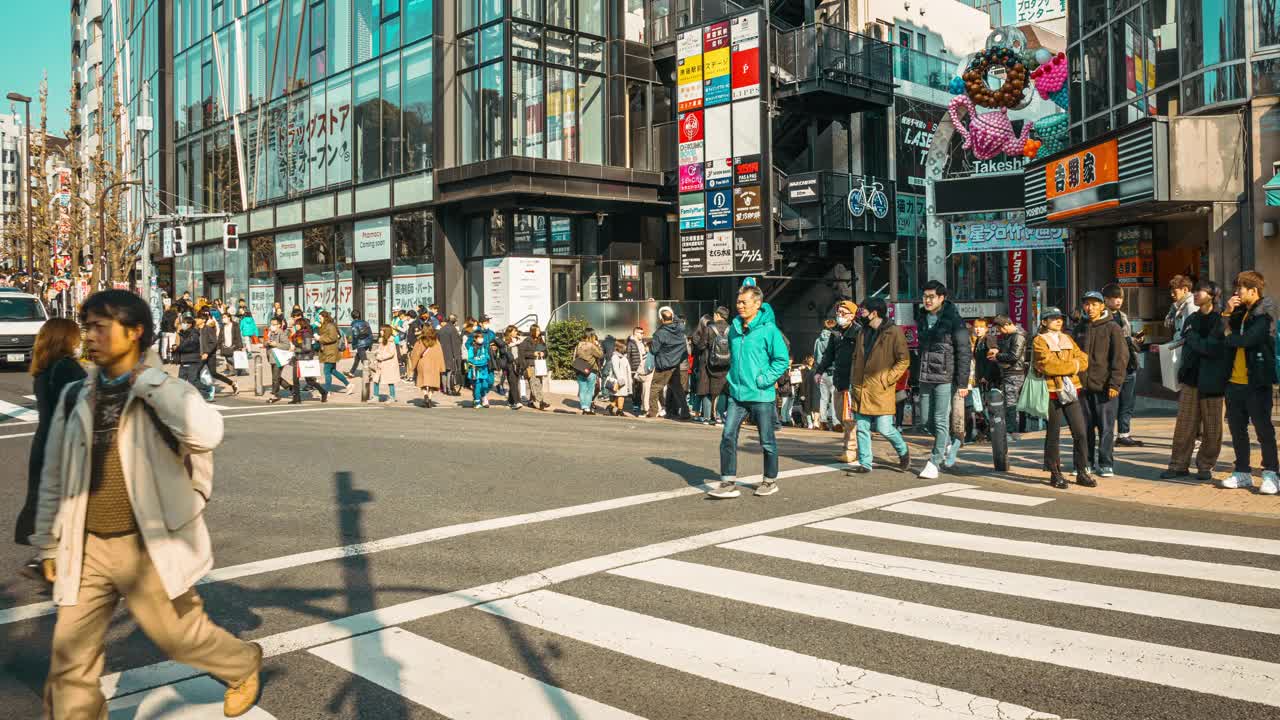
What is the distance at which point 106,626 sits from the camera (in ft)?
13.1

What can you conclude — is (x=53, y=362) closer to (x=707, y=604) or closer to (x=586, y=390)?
(x=707, y=604)

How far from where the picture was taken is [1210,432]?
32.5 feet

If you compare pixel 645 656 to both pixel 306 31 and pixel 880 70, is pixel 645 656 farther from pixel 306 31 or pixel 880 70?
pixel 306 31

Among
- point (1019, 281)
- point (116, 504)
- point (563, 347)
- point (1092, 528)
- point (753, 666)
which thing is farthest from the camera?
point (1019, 281)

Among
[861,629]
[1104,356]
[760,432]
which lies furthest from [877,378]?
[861,629]

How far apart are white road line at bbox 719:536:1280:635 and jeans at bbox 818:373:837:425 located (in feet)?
29.6

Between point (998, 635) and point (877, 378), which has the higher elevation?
point (877, 378)

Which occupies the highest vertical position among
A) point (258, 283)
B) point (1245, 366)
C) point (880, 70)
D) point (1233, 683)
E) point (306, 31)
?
point (306, 31)

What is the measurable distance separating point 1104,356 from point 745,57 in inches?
736

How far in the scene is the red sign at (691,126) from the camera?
1117 inches

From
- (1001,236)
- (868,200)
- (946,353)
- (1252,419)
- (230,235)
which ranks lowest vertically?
(1252,419)

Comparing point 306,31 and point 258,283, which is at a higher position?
point 306,31

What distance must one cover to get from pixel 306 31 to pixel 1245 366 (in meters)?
35.1

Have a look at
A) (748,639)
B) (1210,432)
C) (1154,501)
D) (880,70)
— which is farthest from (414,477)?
(880,70)
